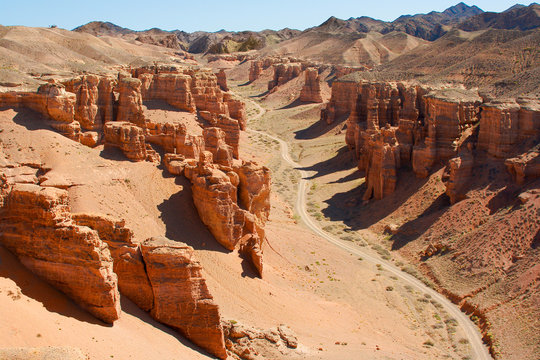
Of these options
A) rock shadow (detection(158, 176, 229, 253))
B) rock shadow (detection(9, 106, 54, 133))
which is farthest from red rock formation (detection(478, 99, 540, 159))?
rock shadow (detection(9, 106, 54, 133))

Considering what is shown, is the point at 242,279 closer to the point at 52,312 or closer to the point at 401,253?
the point at 52,312

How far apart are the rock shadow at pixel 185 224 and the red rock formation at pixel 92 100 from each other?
14.6 m

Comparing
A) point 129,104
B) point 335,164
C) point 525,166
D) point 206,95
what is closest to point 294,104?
point 335,164

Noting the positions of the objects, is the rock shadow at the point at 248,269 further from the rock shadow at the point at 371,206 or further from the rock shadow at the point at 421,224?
the rock shadow at the point at 371,206

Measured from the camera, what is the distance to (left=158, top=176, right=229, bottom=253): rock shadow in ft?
110

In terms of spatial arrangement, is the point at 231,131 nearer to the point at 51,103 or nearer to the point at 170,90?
the point at 170,90

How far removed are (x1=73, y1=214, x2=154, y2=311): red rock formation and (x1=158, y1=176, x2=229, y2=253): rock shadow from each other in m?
9.35

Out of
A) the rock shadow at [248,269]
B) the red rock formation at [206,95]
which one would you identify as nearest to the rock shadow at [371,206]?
the red rock formation at [206,95]

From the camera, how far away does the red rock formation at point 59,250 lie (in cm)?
1989

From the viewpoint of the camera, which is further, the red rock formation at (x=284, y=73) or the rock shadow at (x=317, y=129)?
the red rock formation at (x=284, y=73)

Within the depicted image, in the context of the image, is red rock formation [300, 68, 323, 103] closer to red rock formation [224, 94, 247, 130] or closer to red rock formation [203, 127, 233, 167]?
red rock formation [224, 94, 247, 130]

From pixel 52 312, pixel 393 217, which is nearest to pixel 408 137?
pixel 393 217

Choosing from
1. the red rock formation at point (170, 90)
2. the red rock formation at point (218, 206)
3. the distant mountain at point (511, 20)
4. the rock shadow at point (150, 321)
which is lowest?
the rock shadow at point (150, 321)

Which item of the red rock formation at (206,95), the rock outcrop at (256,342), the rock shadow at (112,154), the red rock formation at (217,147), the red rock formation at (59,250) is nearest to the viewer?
the red rock formation at (59,250)
